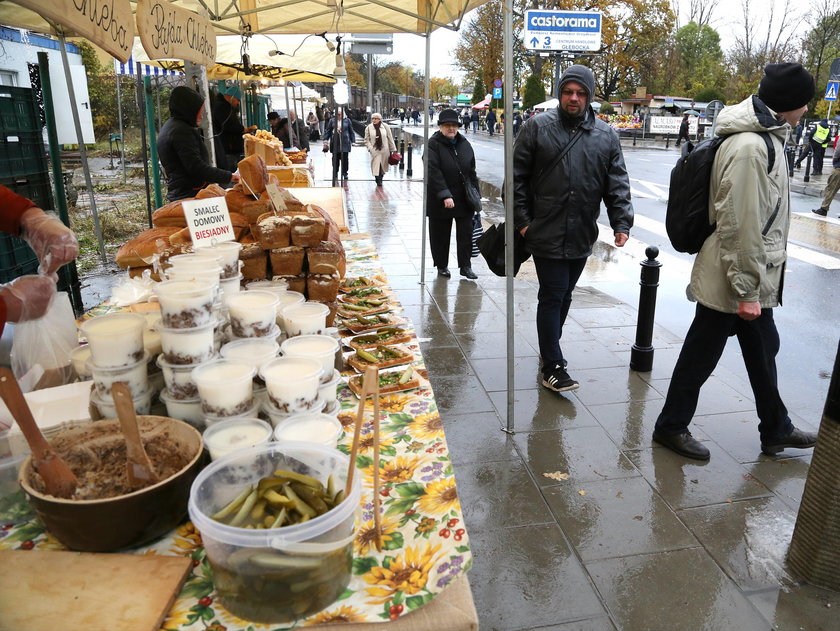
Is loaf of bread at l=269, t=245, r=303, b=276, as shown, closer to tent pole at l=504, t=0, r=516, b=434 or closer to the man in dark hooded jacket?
tent pole at l=504, t=0, r=516, b=434

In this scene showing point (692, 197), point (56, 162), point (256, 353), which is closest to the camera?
point (256, 353)

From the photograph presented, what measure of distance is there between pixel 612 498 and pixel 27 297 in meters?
2.93

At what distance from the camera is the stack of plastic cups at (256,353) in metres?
1.93

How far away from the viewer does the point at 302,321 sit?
7.46 feet

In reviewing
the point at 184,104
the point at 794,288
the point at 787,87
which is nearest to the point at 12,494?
the point at 787,87

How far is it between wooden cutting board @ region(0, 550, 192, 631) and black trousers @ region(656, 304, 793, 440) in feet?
10.0

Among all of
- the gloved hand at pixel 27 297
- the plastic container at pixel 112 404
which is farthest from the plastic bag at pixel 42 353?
the plastic container at pixel 112 404

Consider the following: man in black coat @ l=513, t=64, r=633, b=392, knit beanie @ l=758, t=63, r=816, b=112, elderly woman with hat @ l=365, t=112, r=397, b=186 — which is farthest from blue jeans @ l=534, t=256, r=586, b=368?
elderly woman with hat @ l=365, t=112, r=397, b=186

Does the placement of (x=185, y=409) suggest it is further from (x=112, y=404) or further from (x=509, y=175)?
(x=509, y=175)

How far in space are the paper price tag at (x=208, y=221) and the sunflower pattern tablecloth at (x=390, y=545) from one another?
1141 millimetres

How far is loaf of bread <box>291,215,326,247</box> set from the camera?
9.39 ft

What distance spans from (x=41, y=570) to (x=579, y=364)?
14.1ft

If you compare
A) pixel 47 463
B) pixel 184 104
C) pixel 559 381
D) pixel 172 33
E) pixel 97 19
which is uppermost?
pixel 172 33

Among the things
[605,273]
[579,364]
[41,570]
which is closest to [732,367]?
[579,364]
